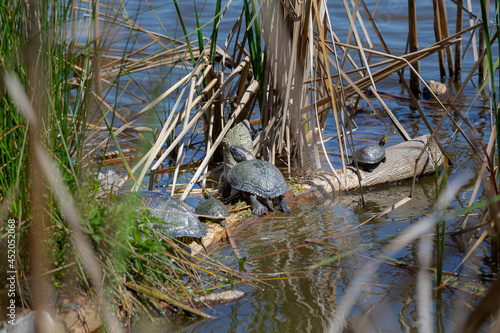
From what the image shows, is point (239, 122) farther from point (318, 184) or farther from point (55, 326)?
point (55, 326)

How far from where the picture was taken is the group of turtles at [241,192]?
3.08 metres

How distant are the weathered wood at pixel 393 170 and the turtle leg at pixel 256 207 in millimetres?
560

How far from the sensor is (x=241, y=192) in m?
4.09

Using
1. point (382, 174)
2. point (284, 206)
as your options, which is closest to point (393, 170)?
point (382, 174)

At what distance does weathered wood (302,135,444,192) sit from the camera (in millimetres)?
4265

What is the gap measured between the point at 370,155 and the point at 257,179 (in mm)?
1156

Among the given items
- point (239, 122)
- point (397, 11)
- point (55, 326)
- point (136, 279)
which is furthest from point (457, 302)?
point (397, 11)

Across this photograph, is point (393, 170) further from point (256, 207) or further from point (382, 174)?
point (256, 207)

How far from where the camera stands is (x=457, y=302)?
7.89 ft

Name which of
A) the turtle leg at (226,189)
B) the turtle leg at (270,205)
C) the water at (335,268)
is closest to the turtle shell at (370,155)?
the water at (335,268)

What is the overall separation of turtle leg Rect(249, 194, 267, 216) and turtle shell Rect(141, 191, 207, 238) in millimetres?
737

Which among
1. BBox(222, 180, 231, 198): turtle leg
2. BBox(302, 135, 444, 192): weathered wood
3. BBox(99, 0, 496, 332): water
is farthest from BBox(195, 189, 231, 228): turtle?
BBox(302, 135, 444, 192): weathered wood

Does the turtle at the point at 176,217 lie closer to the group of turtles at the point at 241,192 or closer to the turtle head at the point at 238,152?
the group of turtles at the point at 241,192

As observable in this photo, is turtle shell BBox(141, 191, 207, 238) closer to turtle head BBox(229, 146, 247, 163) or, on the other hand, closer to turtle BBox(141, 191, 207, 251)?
turtle BBox(141, 191, 207, 251)
